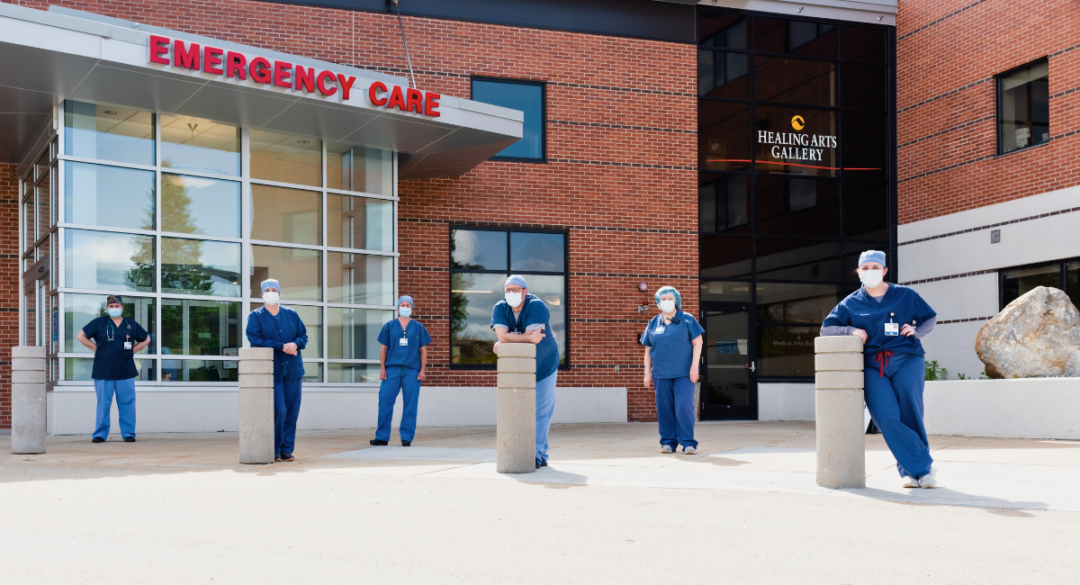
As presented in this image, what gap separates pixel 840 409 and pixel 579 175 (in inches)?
431

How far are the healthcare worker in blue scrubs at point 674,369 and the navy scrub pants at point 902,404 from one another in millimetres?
3321

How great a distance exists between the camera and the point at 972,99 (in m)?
17.7

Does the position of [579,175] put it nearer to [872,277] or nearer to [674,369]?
[674,369]

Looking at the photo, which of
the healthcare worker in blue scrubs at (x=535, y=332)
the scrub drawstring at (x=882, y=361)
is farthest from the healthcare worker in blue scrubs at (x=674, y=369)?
the scrub drawstring at (x=882, y=361)

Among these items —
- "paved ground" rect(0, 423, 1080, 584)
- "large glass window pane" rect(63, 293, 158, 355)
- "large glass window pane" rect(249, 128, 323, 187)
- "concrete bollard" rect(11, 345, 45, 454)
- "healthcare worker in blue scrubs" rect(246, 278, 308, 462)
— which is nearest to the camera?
"paved ground" rect(0, 423, 1080, 584)

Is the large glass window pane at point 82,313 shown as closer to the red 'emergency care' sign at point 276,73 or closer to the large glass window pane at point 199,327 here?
the large glass window pane at point 199,327

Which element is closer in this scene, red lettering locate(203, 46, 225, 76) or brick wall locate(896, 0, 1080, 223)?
red lettering locate(203, 46, 225, 76)

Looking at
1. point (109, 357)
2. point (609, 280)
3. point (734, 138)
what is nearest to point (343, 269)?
point (109, 357)

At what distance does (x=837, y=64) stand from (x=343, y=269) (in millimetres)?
10909

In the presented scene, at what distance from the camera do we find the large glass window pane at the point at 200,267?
13.5m

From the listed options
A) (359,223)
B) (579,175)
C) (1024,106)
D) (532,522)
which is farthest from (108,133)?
(1024,106)

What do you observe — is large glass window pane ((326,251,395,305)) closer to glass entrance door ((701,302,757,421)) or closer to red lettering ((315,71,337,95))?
red lettering ((315,71,337,95))

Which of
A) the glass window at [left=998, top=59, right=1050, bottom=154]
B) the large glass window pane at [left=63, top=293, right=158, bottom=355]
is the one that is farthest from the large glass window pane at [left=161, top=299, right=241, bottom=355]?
the glass window at [left=998, top=59, right=1050, bottom=154]

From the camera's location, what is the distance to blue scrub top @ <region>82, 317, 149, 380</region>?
Result: 12125 millimetres
